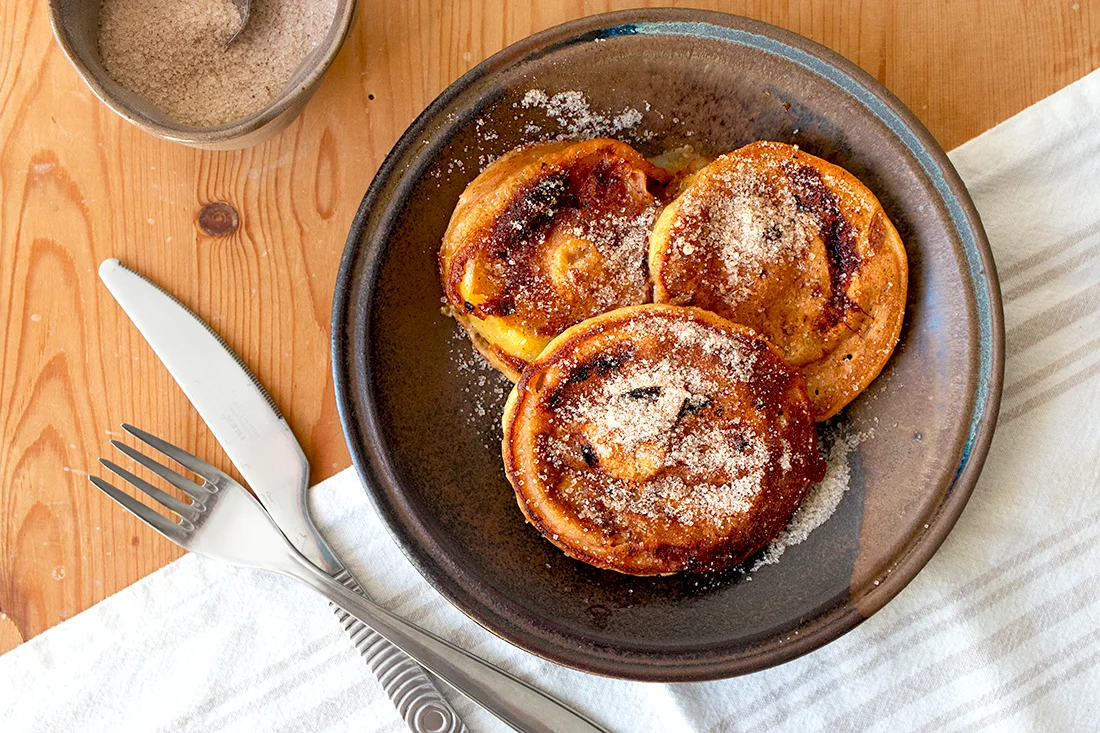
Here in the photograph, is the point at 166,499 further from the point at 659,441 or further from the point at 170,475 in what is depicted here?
the point at 659,441

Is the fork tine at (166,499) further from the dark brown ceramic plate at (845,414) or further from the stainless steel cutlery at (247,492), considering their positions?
the dark brown ceramic plate at (845,414)

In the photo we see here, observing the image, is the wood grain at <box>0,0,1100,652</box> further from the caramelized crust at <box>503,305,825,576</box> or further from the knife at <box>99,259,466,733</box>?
the caramelized crust at <box>503,305,825,576</box>

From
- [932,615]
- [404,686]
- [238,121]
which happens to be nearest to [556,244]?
[238,121]

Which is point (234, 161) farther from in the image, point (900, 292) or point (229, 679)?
point (900, 292)

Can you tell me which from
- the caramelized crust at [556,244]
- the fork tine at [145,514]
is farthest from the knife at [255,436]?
the caramelized crust at [556,244]

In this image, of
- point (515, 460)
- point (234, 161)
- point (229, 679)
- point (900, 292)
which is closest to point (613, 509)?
point (515, 460)
